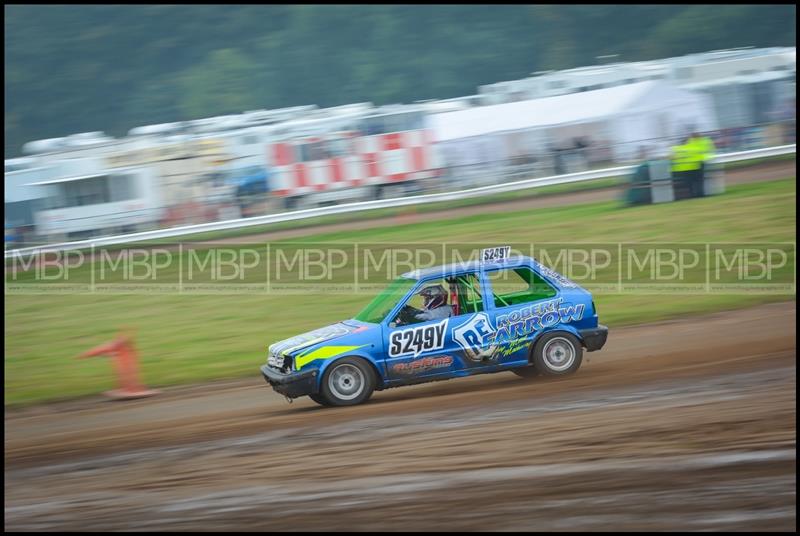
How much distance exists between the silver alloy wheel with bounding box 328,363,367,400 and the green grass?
128 inches

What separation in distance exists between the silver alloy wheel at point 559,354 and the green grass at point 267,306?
12.1 feet

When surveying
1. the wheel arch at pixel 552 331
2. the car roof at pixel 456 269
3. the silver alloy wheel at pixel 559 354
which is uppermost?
the car roof at pixel 456 269

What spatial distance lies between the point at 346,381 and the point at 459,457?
246 centimetres

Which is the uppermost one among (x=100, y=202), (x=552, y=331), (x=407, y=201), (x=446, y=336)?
(x=100, y=202)

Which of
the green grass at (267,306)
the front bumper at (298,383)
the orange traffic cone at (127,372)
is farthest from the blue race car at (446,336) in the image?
the green grass at (267,306)

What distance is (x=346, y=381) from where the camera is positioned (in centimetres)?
933

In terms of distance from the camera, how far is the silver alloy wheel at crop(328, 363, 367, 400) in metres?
9.28

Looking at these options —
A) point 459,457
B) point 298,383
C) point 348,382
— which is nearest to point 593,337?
point 348,382

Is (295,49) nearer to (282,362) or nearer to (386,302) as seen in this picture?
(386,302)

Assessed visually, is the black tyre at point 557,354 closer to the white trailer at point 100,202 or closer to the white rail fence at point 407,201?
the white rail fence at point 407,201

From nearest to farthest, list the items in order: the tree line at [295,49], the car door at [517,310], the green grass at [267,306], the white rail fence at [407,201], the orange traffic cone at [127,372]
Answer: the car door at [517,310]
the orange traffic cone at [127,372]
the green grass at [267,306]
the white rail fence at [407,201]
the tree line at [295,49]

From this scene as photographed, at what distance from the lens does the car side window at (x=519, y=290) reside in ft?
32.0

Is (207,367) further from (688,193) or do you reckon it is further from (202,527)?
(688,193)

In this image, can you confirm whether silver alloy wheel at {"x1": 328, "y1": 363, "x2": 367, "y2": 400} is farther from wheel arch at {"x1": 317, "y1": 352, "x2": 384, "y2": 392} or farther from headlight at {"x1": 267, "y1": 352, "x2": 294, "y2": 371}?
headlight at {"x1": 267, "y1": 352, "x2": 294, "y2": 371}
